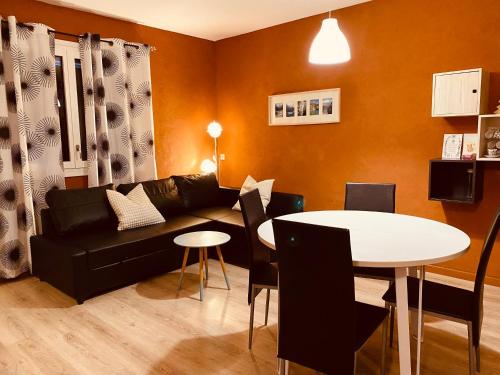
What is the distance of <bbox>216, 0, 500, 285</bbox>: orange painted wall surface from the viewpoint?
3203mm

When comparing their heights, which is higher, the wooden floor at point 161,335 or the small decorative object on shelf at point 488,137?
the small decorative object on shelf at point 488,137

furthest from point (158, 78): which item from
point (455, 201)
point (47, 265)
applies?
point (455, 201)

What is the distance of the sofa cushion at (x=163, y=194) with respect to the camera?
4066 mm

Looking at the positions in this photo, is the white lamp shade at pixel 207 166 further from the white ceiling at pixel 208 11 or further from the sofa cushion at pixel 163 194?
the white ceiling at pixel 208 11

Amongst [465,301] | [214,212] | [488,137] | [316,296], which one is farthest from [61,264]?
[488,137]

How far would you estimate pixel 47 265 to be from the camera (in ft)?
10.8

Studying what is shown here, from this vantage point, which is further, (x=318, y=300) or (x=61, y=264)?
(x=61, y=264)

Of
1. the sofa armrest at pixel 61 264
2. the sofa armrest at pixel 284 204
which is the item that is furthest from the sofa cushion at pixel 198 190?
the sofa armrest at pixel 61 264

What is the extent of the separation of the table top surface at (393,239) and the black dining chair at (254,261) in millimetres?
133

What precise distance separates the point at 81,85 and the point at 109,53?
469mm

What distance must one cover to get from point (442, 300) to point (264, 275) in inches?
39.7

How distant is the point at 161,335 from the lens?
256 cm

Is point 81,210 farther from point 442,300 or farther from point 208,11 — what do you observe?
point 442,300

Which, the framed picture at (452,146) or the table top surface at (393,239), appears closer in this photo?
the table top surface at (393,239)
